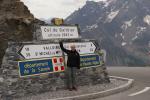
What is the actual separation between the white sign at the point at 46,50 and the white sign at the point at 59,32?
1.30 feet

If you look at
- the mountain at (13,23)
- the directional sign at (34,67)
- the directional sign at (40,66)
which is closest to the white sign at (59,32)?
the directional sign at (40,66)

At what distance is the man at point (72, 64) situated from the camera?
14.5 meters

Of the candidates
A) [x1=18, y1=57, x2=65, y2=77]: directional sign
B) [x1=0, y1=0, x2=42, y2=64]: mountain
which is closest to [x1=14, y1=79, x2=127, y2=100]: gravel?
[x1=18, y1=57, x2=65, y2=77]: directional sign

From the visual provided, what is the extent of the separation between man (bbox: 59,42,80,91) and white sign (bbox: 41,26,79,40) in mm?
563

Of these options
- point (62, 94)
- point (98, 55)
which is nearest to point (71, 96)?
point (62, 94)

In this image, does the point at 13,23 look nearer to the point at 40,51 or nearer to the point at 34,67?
the point at 40,51

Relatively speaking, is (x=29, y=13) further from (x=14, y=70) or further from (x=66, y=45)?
(x=14, y=70)

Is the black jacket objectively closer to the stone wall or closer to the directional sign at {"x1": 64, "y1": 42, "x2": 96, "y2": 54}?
the stone wall

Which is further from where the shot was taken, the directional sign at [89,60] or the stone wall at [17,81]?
the directional sign at [89,60]

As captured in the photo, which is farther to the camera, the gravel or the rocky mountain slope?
the rocky mountain slope

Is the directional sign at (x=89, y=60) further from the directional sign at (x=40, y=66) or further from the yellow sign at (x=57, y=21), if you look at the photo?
the yellow sign at (x=57, y=21)

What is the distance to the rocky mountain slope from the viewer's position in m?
16.6

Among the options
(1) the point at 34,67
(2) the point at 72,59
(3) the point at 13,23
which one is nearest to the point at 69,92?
(2) the point at 72,59

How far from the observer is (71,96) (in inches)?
502
